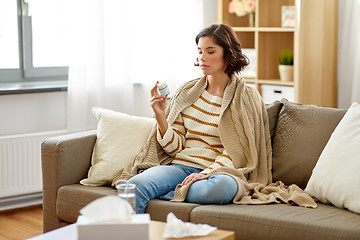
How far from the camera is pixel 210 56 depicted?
2.83 meters

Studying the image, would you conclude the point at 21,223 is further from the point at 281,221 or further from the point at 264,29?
the point at 264,29

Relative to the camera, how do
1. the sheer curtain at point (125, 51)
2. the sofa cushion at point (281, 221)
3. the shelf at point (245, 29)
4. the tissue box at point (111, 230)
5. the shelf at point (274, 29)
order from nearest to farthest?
the tissue box at point (111, 230)
the sofa cushion at point (281, 221)
the sheer curtain at point (125, 51)
the shelf at point (274, 29)
the shelf at point (245, 29)

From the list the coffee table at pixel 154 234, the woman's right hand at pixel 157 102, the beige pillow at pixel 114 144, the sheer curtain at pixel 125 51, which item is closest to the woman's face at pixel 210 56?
the woman's right hand at pixel 157 102

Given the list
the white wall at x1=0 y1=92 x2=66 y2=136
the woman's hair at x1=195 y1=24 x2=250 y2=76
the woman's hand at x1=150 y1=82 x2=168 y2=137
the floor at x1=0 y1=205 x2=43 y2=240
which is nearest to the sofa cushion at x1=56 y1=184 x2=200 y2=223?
the woman's hand at x1=150 y1=82 x2=168 y2=137

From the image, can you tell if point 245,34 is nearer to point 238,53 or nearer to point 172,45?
point 172,45

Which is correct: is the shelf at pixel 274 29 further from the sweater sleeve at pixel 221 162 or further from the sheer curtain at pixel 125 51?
the sweater sleeve at pixel 221 162

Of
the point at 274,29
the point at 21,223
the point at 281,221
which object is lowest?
the point at 21,223

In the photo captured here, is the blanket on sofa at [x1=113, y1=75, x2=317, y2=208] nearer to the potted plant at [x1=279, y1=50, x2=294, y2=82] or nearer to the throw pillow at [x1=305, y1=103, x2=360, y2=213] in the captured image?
the throw pillow at [x1=305, y1=103, x2=360, y2=213]

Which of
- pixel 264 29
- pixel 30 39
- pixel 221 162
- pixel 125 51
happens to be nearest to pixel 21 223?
pixel 30 39

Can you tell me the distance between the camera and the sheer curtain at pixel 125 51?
3889 millimetres

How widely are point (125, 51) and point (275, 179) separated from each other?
1736 mm

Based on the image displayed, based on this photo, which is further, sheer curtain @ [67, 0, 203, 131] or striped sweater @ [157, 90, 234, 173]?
sheer curtain @ [67, 0, 203, 131]

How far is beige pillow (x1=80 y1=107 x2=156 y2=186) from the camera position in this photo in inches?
111

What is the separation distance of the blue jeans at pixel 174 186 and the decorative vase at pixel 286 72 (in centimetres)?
168
